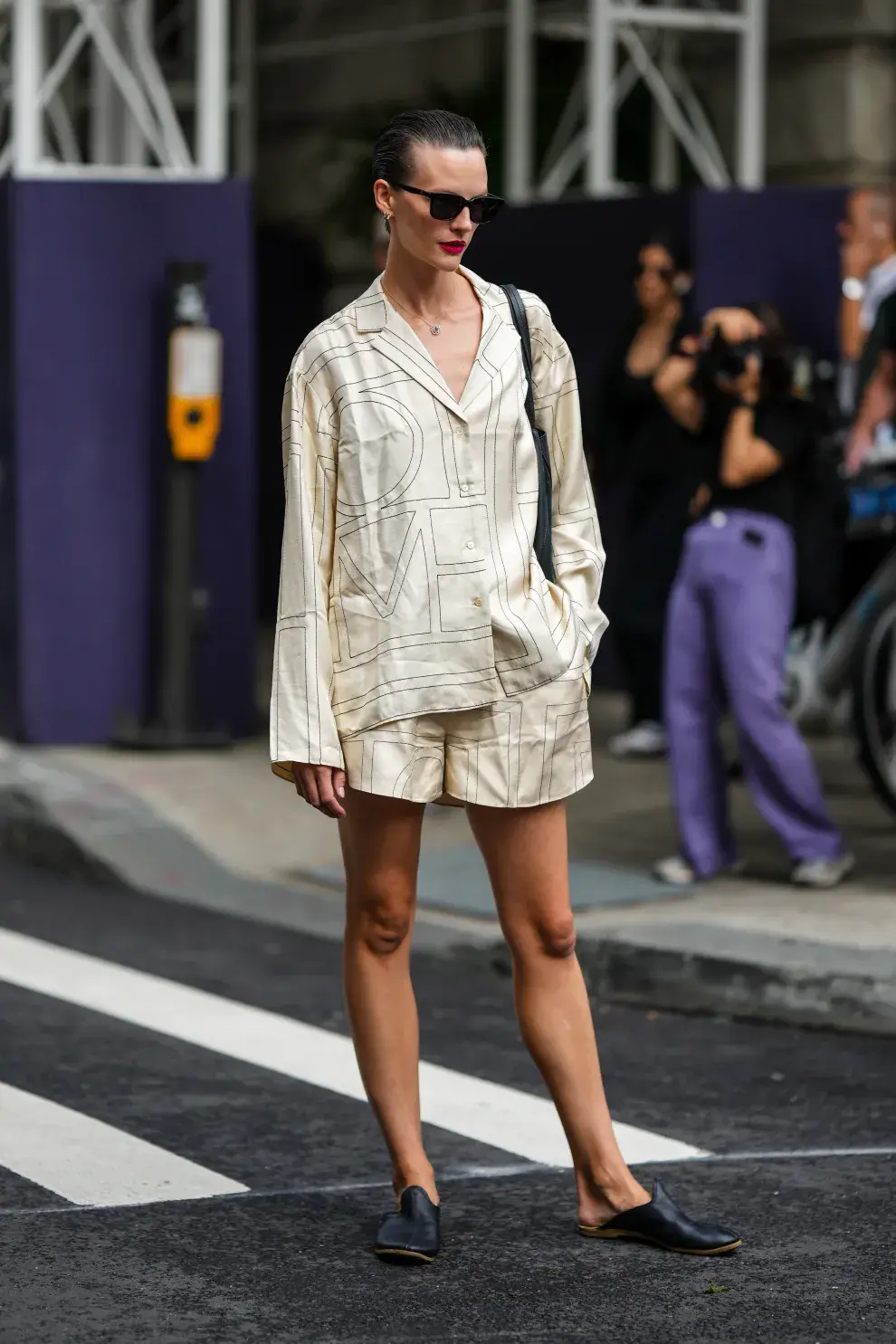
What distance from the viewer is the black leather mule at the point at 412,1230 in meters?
4.63

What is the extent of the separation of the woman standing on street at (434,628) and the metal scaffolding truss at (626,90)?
27.2 feet

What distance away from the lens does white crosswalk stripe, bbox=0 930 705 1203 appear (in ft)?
18.4

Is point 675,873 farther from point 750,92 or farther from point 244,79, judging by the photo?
point 244,79

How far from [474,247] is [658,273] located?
2.12 meters

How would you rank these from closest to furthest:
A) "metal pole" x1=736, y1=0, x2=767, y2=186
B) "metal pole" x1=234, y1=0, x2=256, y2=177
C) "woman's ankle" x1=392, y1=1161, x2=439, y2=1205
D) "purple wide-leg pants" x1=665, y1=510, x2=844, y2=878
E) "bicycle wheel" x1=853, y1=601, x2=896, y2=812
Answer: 1. "woman's ankle" x1=392, y1=1161, x2=439, y2=1205
2. "purple wide-leg pants" x1=665, y1=510, x2=844, y2=878
3. "bicycle wheel" x1=853, y1=601, x2=896, y2=812
4. "metal pole" x1=736, y1=0, x2=767, y2=186
5. "metal pole" x1=234, y1=0, x2=256, y2=177

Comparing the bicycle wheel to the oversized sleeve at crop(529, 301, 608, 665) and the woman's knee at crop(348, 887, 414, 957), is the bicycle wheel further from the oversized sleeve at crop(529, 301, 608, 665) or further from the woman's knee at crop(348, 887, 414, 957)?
the woman's knee at crop(348, 887, 414, 957)

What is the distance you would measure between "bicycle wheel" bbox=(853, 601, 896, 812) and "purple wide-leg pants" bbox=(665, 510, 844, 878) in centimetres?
42

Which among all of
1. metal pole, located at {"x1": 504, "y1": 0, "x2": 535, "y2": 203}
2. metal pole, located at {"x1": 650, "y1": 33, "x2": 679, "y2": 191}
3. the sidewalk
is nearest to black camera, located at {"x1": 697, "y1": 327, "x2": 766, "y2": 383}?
the sidewalk

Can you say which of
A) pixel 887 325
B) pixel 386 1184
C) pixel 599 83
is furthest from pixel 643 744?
pixel 386 1184

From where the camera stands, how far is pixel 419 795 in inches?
179

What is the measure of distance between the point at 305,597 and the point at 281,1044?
230cm

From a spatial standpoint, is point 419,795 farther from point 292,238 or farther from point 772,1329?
point 292,238

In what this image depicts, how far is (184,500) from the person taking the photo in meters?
10.6

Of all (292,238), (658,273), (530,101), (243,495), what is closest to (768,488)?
(658,273)
